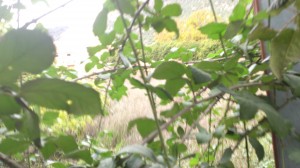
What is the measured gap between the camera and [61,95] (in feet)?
0.75

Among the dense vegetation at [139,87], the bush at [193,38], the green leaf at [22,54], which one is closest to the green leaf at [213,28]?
the dense vegetation at [139,87]

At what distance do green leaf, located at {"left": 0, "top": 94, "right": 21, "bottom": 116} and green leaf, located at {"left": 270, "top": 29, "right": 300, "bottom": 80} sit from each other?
0.81 feet

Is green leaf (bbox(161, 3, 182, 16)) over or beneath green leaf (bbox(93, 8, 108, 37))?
over

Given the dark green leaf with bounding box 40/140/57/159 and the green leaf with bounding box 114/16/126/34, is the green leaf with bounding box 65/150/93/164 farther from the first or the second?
the green leaf with bounding box 114/16/126/34

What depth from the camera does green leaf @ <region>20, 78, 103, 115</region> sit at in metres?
0.21

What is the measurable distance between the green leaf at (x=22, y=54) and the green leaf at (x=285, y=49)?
0.23 metres

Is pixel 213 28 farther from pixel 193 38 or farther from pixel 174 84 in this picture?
pixel 193 38

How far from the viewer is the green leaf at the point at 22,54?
19cm

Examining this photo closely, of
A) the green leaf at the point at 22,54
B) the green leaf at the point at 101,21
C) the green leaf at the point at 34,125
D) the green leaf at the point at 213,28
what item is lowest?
the green leaf at the point at 34,125

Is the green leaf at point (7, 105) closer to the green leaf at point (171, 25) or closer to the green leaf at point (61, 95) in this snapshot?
the green leaf at point (61, 95)

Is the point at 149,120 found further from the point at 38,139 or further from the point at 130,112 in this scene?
the point at 130,112

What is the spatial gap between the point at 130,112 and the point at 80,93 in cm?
184

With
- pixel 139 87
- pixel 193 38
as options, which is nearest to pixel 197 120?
pixel 139 87

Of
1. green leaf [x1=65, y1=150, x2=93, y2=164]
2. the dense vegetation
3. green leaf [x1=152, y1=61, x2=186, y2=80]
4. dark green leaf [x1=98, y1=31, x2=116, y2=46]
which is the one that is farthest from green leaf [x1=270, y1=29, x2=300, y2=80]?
dark green leaf [x1=98, y1=31, x2=116, y2=46]
